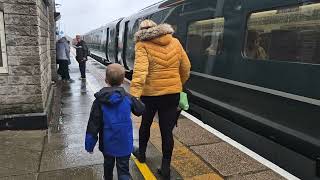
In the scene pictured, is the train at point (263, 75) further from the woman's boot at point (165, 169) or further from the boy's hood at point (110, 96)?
the boy's hood at point (110, 96)

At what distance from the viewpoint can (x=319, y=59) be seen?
3906 mm

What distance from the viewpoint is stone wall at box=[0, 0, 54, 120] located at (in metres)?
5.57

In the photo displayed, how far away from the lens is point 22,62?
5.71 metres

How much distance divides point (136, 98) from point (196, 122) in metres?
3.10

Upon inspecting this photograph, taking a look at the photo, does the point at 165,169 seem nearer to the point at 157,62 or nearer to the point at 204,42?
the point at 157,62

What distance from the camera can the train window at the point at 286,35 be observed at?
159 inches

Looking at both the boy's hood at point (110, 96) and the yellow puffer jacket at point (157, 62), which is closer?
the boy's hood at point (110, 96)

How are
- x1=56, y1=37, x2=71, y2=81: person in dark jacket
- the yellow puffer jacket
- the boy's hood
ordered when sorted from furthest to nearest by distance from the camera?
1. x1=56, y1=37, x2=71, y2=81: person in dark jacket
2. the yellow puffer jacket
3. the boy's hood

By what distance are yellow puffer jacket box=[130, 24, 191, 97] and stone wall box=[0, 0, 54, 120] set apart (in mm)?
2576

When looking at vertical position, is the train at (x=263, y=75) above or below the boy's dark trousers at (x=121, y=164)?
above

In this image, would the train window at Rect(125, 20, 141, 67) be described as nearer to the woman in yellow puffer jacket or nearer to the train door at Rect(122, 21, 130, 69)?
the train door at Rect(122, 21, 130, 69)

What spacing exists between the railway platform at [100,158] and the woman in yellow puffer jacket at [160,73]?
0.52 metres

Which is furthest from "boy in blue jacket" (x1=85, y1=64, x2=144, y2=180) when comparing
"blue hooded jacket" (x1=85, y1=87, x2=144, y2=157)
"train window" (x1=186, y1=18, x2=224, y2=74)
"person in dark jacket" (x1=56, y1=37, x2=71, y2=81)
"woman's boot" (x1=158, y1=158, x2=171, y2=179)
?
"person in dark jacket" (x1=56, y1=37, x2=71, y2=81)

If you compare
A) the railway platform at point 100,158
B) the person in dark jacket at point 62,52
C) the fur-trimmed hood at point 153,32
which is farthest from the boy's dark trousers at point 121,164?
the person in dark jacket at point 62,52
